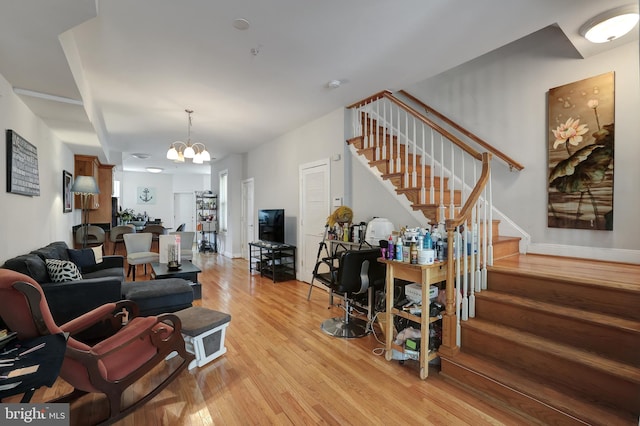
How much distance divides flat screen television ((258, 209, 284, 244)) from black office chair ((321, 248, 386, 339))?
99.7 inches

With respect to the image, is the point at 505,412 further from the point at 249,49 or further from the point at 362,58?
the point at 249,49

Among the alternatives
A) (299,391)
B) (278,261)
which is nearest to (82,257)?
(278,261)

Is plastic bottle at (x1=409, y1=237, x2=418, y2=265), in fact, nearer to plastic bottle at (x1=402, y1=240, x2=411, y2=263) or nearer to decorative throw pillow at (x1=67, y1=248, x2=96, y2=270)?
plastic bottle at (x1=402, y1=240, x2=411, y2=263)

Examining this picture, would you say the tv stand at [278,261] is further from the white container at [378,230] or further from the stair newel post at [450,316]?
the stair newel post at [450,316]

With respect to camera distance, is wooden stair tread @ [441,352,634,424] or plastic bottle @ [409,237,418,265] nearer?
wooden stair tread @ [441,352,634,424]

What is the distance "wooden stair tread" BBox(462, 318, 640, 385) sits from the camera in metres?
1.72

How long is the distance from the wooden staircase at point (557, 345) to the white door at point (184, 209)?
476 inches

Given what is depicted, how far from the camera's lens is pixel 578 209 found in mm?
3002

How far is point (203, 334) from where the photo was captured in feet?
7.80

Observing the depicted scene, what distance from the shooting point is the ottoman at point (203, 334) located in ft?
7.72

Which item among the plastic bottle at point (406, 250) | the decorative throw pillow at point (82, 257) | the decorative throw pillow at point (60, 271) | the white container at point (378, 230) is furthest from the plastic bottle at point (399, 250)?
the decorative throw pillow at point (82, 257)

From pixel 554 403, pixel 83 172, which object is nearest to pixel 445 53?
pixel 554 403

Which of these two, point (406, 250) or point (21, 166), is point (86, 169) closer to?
point (21, 166)

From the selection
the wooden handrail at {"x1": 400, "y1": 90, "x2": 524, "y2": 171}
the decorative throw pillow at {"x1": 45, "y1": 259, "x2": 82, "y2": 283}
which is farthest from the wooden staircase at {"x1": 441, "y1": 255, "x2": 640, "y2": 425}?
the decorative throw pillow at {"x1": 45, "y1": 259, "x2": 82, "y2": 283}
